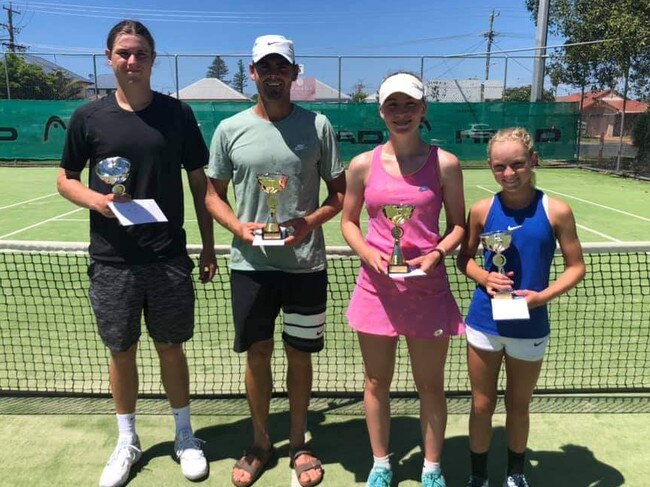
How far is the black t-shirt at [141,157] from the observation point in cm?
255

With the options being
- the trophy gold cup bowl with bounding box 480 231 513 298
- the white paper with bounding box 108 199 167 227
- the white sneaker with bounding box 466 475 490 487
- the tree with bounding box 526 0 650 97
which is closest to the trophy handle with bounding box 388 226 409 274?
the trophy gold cup bowl with bounding box 480 231 513 298

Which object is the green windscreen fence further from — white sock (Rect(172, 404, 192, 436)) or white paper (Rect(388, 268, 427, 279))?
white paper (Rect(388, 268, 427, 279))

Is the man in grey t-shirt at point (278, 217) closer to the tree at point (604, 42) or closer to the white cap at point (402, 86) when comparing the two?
the white cap at point (402, 86)

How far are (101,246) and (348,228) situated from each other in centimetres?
115

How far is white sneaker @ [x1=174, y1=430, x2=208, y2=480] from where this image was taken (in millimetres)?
2754

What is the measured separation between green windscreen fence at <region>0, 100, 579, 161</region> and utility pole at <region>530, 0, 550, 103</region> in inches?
58.1

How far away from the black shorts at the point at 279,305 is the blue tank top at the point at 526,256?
2.51 ft

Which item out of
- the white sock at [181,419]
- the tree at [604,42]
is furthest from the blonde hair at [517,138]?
the tree at [604,42]

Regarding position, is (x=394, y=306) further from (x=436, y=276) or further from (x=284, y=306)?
(x=284, y=306)

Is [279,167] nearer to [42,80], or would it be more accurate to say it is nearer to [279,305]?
[279,305]

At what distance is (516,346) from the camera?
7.77ft

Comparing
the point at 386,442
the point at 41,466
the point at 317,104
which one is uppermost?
the point at 317,104

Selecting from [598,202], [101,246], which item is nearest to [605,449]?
[101,246]

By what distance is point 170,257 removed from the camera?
8.90 feet
